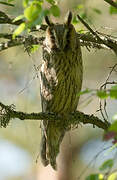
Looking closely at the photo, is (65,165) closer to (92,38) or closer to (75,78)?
(75,78)

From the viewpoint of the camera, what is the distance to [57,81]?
4633 mm

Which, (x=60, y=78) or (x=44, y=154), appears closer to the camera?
(x=60, y=78)

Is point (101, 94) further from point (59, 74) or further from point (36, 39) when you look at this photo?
point (59, 74)

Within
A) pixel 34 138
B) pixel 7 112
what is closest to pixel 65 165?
pixel 34 138

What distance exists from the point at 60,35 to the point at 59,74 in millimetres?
361

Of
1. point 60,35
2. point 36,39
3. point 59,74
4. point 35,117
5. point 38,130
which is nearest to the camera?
point 35,117

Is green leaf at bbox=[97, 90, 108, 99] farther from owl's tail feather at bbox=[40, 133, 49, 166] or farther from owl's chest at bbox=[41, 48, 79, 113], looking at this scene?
owl's tail feather at bbox=[40, 133, 49, 166]

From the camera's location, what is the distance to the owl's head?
14.3 feet

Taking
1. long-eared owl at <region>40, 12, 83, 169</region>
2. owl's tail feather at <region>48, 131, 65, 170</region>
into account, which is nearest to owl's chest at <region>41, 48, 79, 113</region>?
long-eared owl at <region>40, 12, 83, 169</region>

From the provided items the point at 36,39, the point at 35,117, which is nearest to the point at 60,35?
the point at 36,39

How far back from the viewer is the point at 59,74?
15.2ft

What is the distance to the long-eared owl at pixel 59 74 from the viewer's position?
4.42m

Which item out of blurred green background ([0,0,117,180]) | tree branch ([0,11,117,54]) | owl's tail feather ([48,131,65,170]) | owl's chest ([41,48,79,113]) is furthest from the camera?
blurred green background ([0,0,117,180])

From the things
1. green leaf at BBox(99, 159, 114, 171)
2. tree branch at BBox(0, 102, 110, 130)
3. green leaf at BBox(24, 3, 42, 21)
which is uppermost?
green leaf at BBox(24, 3, 42, 21)
